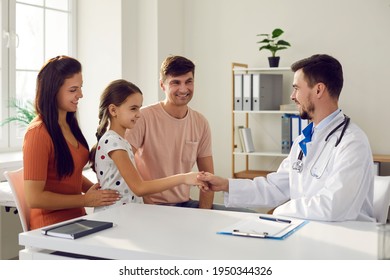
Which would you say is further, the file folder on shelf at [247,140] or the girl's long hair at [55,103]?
the file folder on shelf at [247,140]

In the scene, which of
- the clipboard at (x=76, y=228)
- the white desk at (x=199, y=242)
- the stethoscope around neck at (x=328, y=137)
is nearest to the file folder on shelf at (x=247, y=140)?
the stethoscope around neck at (x=328, y=137)

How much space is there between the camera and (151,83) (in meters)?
4.63

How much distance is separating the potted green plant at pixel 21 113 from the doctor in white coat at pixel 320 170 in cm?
200

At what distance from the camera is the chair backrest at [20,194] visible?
235cm

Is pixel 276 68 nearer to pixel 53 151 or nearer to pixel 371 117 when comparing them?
pixel 371 117

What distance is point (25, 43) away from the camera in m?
4.18

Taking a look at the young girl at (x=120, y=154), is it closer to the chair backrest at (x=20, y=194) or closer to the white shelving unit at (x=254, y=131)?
the chair backrest at (x=20, y=194)

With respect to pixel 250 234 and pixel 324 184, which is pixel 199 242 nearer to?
pixel 250 234

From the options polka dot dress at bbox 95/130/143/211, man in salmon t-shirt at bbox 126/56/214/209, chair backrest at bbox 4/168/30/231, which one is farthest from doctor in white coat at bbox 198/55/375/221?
chair backrest at bbox 4/168/30/231

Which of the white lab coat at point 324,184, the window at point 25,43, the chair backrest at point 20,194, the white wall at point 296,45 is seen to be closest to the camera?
the white lab coat at point 324,184

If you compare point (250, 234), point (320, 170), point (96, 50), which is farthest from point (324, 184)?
point (96, 50)

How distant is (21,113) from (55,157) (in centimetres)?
189
